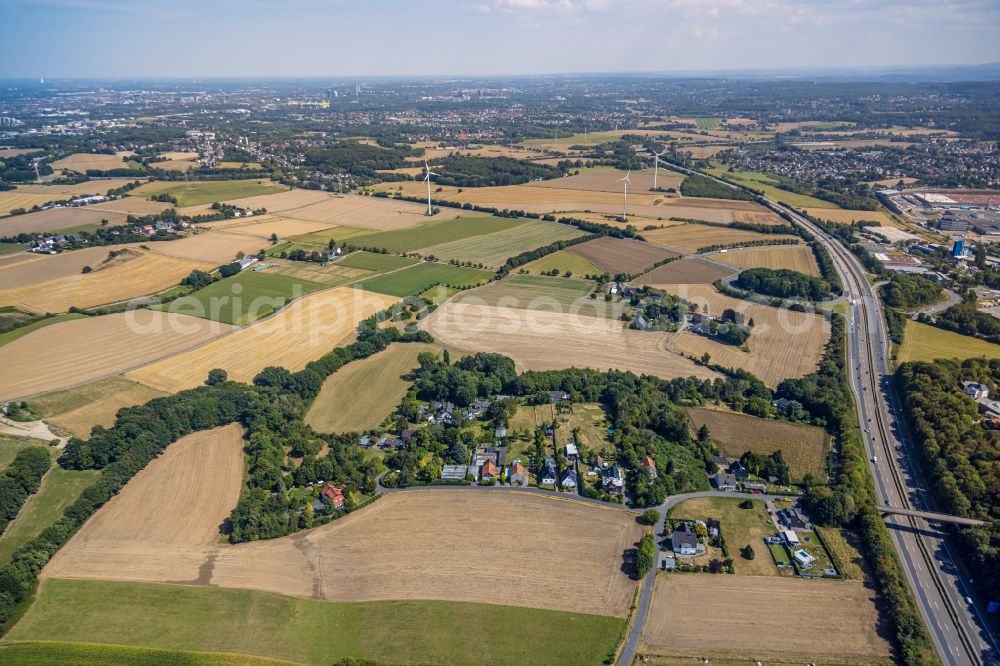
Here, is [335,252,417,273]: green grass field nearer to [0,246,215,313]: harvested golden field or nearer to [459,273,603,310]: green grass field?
[459,273,603,310]: green grass field

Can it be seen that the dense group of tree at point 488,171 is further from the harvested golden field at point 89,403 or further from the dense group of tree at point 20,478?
the dense group of tree at point 20,478

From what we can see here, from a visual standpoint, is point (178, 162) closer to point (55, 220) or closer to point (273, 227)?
point (55, 220)

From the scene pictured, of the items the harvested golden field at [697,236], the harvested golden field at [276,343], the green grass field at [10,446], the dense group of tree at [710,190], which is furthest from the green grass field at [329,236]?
the dense group of tree at [710,190]

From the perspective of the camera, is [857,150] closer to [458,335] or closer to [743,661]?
[458,335]

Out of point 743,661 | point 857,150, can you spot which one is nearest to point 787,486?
point 743,661

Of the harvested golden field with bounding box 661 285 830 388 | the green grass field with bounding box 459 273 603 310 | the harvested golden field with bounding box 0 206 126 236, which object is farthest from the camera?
the harvested golden field with bounding box 0 206 126 236

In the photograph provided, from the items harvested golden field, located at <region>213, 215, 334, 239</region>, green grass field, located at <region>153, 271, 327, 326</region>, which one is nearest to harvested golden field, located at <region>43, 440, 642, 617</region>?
green grass field, located at <region>153, 271, 327, 326</region>
